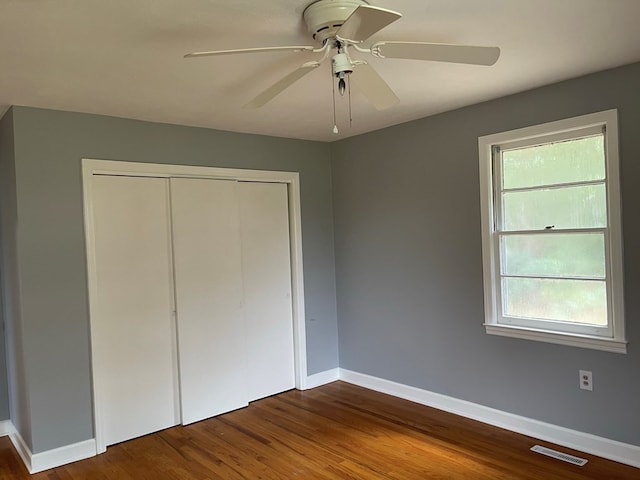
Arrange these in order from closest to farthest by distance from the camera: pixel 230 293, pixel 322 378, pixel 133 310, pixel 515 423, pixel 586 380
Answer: pixel 586 380 → pixel 515 423 → pixel 133 310 → pixel 230 293 → pixel 322 378

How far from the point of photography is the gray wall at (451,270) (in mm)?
2855

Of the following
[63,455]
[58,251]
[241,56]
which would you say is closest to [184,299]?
[58,251]

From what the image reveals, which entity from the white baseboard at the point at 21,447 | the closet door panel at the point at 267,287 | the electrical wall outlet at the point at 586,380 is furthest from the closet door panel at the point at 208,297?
the electrical wall outlet at the point at 586,380

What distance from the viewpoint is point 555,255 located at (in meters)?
3.21

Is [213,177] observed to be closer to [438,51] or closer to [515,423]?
[438,51]

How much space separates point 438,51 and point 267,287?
115 inches

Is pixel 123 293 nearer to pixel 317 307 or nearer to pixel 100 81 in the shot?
pixel 100 81

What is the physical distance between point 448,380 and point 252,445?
1.58m

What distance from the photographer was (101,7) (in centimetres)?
183

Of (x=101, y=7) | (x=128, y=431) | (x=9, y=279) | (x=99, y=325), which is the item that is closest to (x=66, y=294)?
(x=99, y=325)

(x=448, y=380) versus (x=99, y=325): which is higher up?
(x=99, y=325)

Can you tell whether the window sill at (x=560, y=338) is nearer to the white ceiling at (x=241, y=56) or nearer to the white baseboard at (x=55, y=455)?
the white ceiling at (x=241, y=56)

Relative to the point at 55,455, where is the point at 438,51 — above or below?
above

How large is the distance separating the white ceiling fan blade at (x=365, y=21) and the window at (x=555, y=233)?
1977mm
